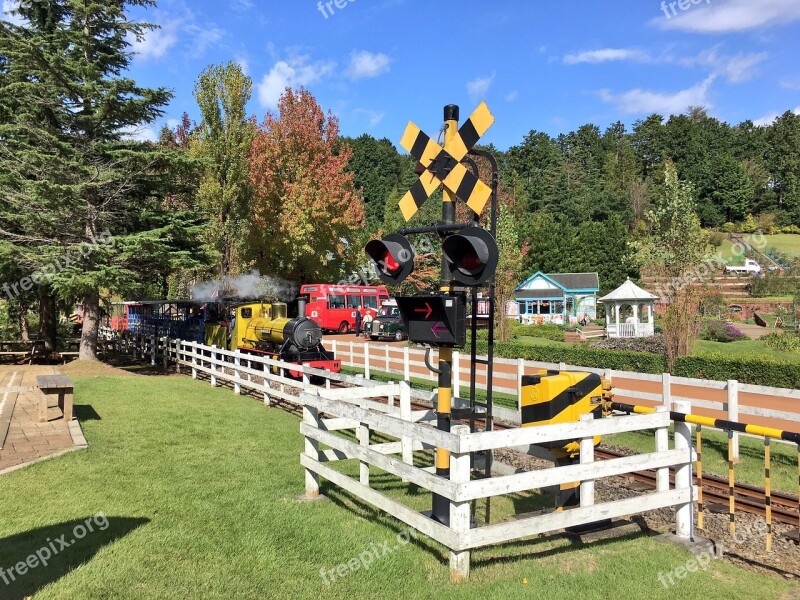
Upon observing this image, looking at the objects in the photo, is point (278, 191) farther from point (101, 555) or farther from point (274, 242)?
point (101, 555)

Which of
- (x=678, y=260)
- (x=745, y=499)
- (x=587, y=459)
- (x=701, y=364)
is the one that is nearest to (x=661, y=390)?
(x=701, y=364)

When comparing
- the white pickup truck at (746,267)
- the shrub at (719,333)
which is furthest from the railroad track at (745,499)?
the white pickup truck at (746,267)

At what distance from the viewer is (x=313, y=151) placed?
2795cm

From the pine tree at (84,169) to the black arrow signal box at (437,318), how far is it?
13286 millimetres

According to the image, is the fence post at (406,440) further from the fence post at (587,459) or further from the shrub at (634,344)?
the shrub at (634,344)

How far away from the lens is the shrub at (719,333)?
28.3 m

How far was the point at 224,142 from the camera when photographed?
87.5ft

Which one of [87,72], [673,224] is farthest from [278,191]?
[673,224]

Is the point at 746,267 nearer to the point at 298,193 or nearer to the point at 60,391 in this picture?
the point at 298,193

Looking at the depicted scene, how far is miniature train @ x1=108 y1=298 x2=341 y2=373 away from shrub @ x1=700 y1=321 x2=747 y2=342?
2130cm

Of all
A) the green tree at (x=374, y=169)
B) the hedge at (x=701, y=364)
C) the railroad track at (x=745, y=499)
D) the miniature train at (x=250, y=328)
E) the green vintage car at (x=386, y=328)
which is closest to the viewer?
the railroad track at (x=745, y=499)

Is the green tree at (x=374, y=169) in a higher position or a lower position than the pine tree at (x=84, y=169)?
higher
